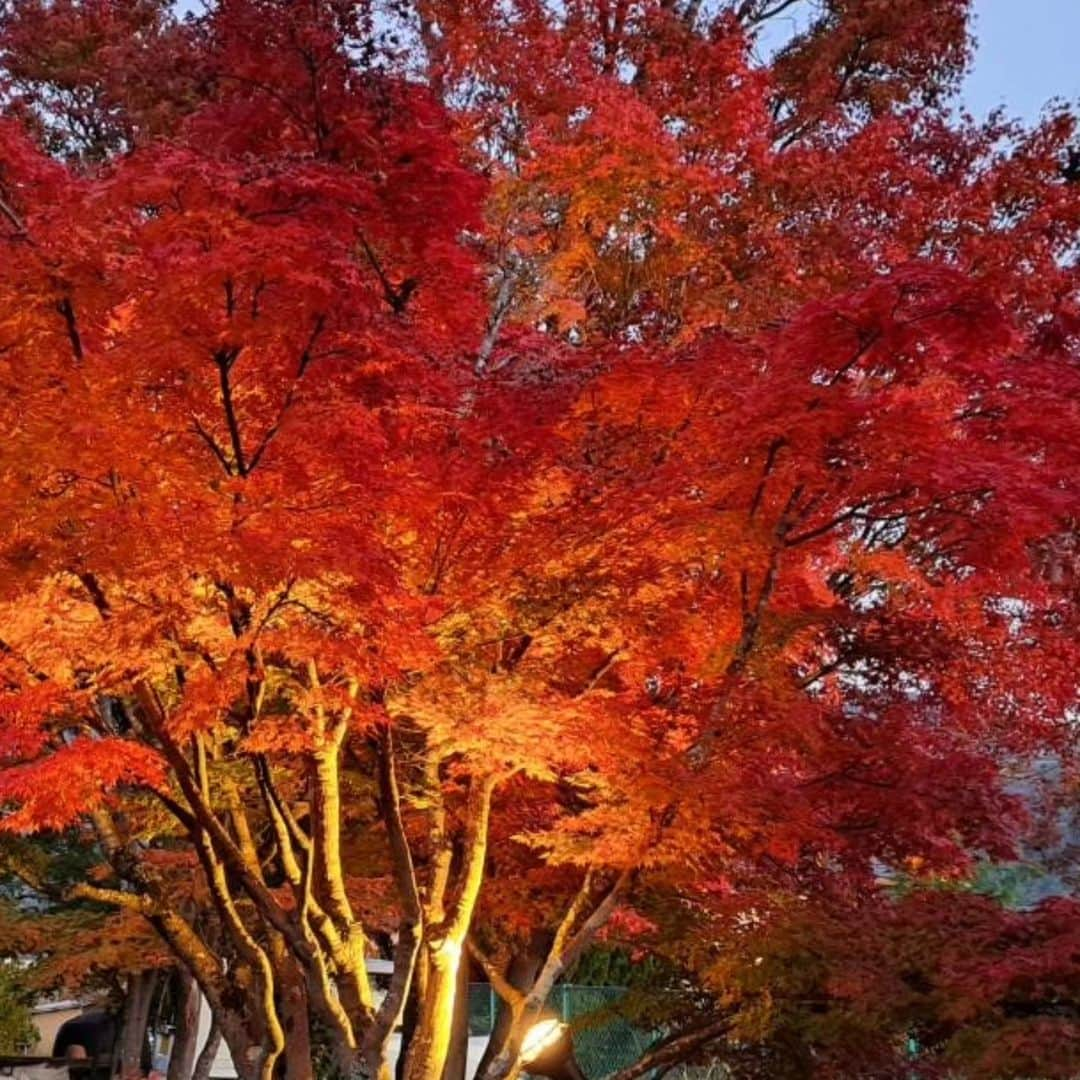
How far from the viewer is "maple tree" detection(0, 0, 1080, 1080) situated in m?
7.39

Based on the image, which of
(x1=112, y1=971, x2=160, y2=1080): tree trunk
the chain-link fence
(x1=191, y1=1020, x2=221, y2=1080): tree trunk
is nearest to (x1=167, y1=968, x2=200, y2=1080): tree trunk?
(x1=191, y1=1020, x2=221, y2=1080): tree trunk

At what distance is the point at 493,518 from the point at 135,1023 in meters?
11.5

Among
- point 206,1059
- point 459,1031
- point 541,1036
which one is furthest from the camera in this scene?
point 206,1059

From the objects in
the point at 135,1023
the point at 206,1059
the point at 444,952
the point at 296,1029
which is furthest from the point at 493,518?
the point at 135,1023

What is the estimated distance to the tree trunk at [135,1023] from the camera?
16.9 metres

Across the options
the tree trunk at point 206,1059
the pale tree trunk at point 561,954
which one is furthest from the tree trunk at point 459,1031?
the tree trunk at point 206,1059

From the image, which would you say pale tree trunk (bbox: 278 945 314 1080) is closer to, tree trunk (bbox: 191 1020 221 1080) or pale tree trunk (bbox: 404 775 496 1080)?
pale tree trunk (bbox: 404 775 496 1080)

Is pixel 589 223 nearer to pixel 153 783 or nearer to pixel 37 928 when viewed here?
pixel 153 783

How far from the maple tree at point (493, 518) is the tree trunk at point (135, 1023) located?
5.16 metres

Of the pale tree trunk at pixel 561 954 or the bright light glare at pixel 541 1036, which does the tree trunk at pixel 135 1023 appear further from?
the pale tree trunk at pixel 561 954

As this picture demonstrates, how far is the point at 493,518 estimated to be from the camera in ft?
28.8

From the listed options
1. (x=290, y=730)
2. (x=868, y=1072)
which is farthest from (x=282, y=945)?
(x=868, y=1072)

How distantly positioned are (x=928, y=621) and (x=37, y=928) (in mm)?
11193

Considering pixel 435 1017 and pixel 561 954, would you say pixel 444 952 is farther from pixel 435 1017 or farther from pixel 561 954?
pixel 561 954
